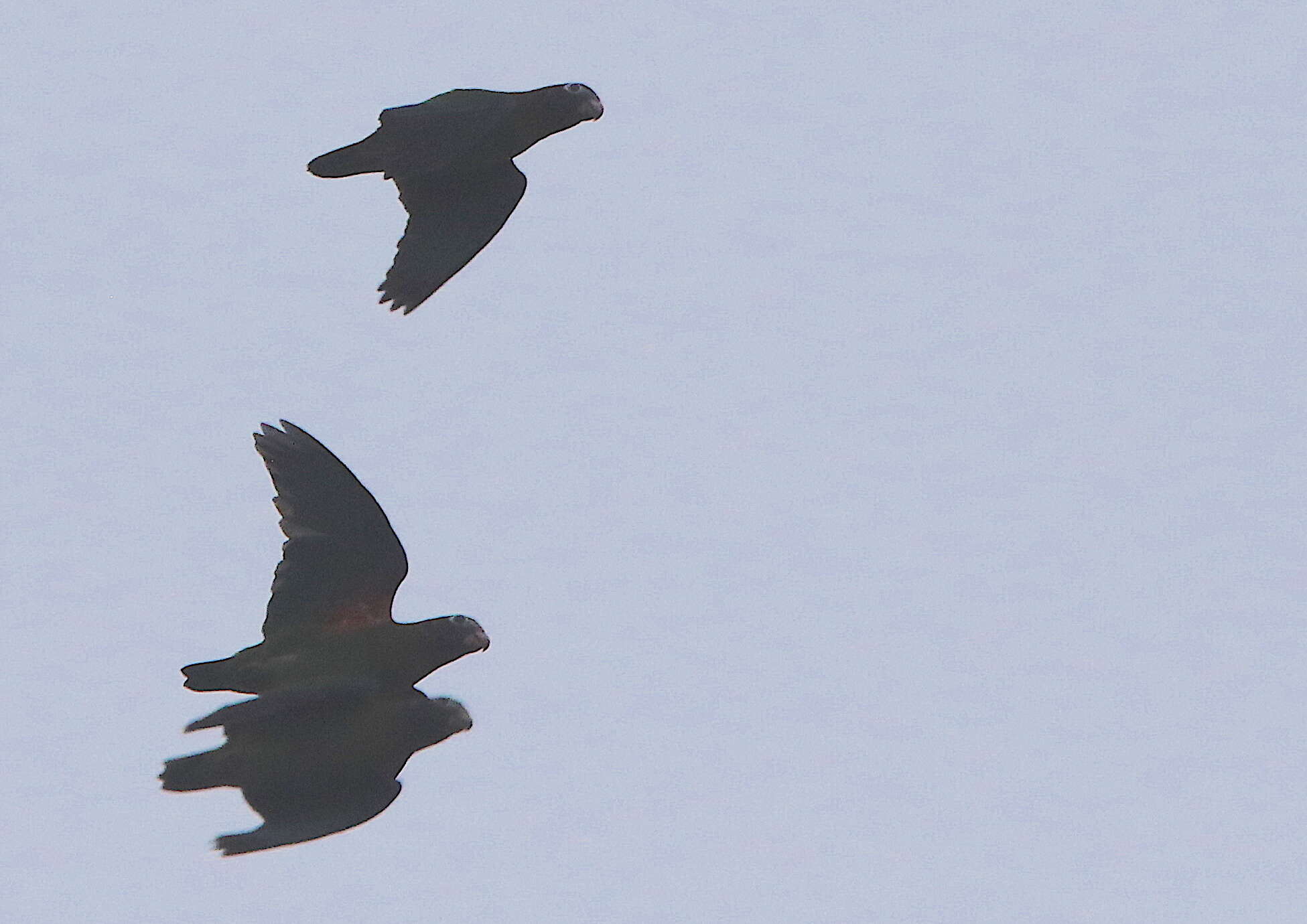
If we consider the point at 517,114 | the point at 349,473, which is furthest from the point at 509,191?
the point at 349,473

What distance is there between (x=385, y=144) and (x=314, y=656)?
134 inches

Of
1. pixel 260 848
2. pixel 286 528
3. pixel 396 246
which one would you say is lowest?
pixel 260 848

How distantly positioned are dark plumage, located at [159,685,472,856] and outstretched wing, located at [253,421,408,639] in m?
0.38

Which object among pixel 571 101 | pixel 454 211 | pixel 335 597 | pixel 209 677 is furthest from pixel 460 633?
pixel 571 101

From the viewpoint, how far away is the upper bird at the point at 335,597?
11359 millimetres

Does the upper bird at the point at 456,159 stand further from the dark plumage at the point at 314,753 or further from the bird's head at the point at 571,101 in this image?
the dark plumage at the point at 314,753

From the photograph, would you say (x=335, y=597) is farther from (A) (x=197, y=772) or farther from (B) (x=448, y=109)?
(B) (x=448, y=109)

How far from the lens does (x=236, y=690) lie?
37.1 feet

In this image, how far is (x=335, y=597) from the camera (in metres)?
11.4

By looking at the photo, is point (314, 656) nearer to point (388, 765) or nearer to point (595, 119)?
point (388, 765)

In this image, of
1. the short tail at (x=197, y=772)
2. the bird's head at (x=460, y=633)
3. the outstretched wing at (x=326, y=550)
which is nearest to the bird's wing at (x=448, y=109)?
Answer: the outstretched wing at (x=326, y=550)

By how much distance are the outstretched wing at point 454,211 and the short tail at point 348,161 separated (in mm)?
170

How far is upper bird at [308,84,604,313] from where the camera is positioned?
43.5ft

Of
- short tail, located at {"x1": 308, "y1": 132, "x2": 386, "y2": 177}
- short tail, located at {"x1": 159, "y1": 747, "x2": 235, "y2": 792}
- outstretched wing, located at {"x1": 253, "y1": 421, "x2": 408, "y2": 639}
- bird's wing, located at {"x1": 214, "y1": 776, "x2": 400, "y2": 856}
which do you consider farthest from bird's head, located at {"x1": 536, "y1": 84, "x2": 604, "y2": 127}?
short tail, located at {"x1": 159, "y1": 747, "x2": 235, "y2": 792}
